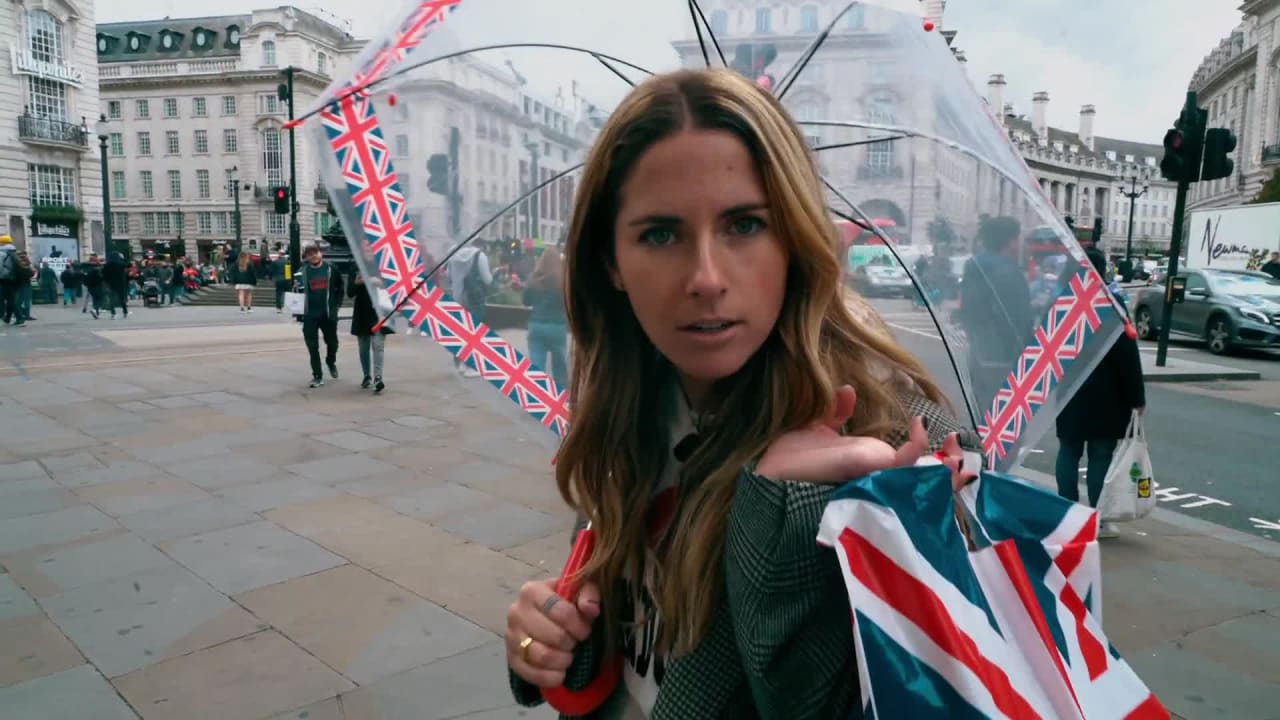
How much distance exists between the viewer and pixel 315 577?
446 cm

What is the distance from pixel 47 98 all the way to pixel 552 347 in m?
49.7

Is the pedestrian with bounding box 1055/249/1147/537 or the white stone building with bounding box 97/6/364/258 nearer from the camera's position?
the pedestrian with bounding box 1055/249/1147/537

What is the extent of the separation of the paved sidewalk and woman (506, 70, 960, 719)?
0.95 metres

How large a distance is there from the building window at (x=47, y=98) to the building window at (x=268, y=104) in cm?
2237

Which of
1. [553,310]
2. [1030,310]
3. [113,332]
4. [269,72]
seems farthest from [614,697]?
[269,72]

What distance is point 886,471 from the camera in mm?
778

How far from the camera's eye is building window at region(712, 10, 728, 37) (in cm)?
169

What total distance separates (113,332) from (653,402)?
1946 cm

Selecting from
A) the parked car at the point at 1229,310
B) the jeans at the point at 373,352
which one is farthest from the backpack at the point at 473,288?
the parked car at the point at 1229,310

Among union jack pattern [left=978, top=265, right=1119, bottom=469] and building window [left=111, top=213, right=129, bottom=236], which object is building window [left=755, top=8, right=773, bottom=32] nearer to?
union jack pattern [left=978, top=265, right=1119, bottom=469]

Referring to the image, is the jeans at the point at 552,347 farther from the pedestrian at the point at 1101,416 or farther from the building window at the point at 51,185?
the building window at the point at 51,185

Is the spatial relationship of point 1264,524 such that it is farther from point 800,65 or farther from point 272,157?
point 272,157

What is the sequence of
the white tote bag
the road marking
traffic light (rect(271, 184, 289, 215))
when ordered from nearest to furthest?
the white tote bag → the road marking → traffic light (rect(271, 184, 289, 215))

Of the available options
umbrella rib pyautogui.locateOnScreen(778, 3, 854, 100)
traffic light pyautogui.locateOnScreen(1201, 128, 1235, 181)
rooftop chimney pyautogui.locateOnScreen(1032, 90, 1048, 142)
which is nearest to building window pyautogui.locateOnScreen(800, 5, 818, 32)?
umbrella rib pyautogui.locateOnScreen(778, 3, 854, 100)
